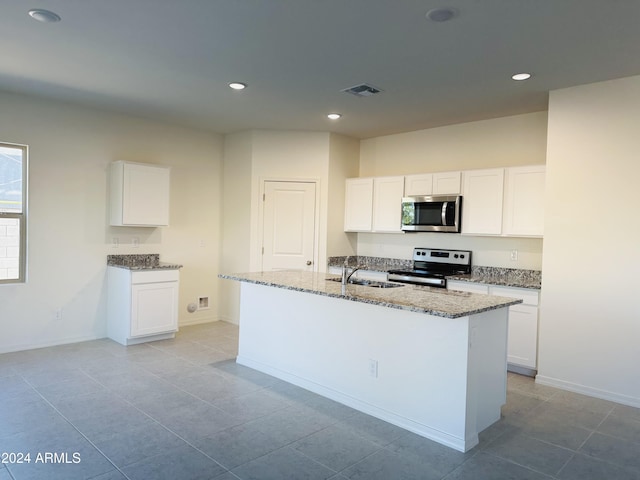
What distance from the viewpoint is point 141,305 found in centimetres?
491

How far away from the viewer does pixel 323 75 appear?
373 cm

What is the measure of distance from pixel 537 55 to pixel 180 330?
16.1 ft

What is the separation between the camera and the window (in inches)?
179

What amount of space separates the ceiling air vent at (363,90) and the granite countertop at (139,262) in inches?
110

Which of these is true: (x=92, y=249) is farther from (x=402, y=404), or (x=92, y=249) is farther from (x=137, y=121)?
(x=402, y=404)

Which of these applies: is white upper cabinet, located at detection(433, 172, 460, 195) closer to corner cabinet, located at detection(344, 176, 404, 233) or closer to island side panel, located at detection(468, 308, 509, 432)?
corner cabinet, located at detection(344, 176, 404, 233)

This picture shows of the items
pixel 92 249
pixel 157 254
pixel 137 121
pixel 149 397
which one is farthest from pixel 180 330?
pixel 137 121

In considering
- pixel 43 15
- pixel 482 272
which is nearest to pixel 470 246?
pixel 482 272

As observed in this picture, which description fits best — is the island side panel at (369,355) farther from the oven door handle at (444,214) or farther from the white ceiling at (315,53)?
the oven door handle at (444,214)

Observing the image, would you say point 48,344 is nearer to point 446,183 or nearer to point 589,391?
point 446,183

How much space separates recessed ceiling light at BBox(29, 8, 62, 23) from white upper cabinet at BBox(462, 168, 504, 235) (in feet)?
13.0

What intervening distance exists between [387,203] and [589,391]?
294 centimetres

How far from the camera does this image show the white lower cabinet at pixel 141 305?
4.86 m

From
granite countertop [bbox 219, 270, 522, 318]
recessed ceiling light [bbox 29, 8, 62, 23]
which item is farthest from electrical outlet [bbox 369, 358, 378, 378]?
recessed ceiling light [bbox 29, 8, 62, 23]
